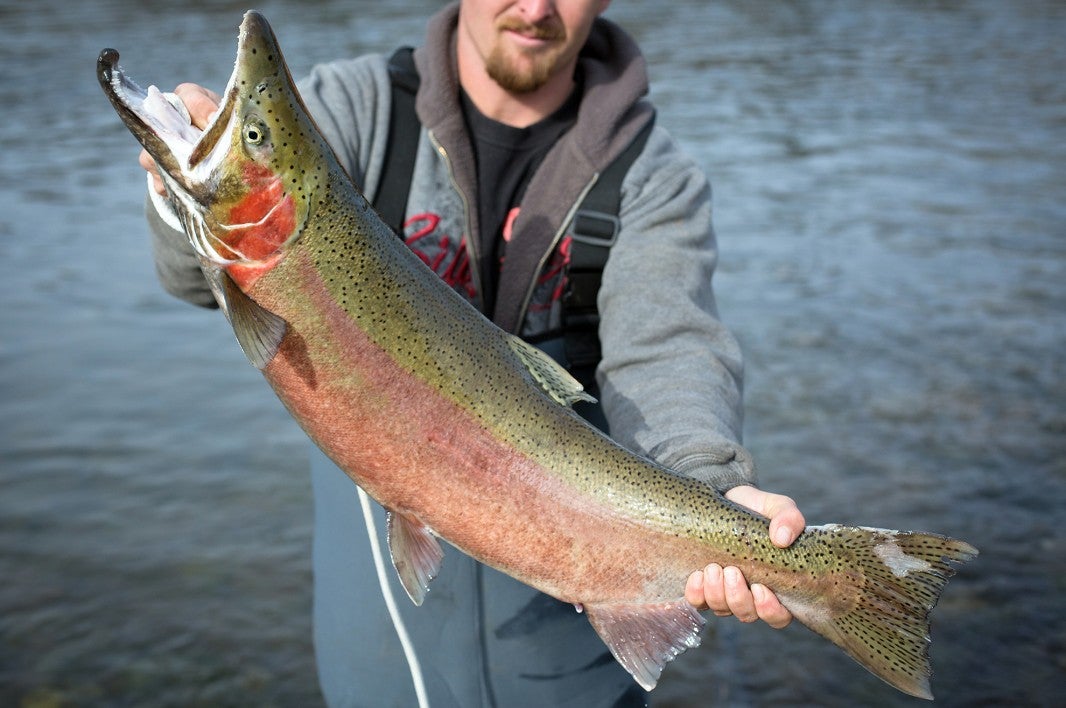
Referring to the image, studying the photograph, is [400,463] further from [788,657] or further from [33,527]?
[33,527]

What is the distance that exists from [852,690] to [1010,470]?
6.98 ft

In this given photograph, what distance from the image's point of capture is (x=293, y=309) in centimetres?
245

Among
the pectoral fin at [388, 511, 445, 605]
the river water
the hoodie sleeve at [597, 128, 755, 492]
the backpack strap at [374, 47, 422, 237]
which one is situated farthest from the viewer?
the river water

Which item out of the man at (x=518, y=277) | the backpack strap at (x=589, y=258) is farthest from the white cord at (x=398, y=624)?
the backpack strap at (x=589, y=258)

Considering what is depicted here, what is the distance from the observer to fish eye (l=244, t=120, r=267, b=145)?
234 cm

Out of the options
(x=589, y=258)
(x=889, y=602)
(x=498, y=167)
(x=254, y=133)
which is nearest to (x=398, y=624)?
(x=589, y=258)

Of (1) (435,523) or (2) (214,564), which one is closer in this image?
(1) (435,523)

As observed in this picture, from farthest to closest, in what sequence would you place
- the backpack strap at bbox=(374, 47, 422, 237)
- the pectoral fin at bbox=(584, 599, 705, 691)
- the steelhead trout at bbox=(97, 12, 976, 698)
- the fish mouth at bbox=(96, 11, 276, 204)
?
the backpack strap at bbox=(374, 47, 422, 237)
the pectoral fin at bbox=(584, 599, 705, 691)
the steelhead trout at bbox=(97, 12, 976, 698)
the fish mouth at bbox=(96, 11, 276, 204)

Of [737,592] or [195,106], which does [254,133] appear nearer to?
[195,106]

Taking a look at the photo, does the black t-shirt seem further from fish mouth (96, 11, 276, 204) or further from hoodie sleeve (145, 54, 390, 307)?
fish mouth (96, 11, 276, 204)

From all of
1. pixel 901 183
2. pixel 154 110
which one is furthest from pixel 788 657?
pixel 901 183

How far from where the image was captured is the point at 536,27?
12.5 ft

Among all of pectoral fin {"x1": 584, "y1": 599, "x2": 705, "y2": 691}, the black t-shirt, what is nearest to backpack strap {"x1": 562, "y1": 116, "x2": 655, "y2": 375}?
the black t-shirt

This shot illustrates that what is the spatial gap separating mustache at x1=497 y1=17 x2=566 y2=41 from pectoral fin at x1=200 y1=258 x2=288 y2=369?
5.86 ft
